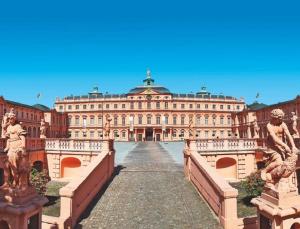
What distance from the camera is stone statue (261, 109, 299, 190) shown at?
20.9ft

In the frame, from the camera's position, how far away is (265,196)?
6.77 meters

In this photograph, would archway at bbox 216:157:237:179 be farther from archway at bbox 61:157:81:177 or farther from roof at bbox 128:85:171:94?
roof at bbox 128:85:171:94

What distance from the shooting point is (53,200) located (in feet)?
58.7

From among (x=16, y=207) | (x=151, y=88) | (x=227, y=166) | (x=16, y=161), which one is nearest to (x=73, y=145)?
(x=227, y=166)

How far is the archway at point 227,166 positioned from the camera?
23375 mm

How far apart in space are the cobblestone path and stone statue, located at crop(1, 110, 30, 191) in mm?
4870

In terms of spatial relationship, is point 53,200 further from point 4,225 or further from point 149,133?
→ point 149,133

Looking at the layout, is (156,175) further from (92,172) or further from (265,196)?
(265,196)

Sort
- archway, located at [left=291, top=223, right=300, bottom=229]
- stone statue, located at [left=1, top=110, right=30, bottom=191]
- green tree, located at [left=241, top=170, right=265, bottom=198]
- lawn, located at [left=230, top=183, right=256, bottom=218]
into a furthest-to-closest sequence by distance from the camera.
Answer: green tree, located at [left=241, top=170, right=265, bottom=198]
lawn, located at [left=230, top=183, right=256, bottom=218]
archway, located at [left=291, top=223, right=300, bottom=229]
stone statue, located at [left=1, top=110, right=30, bottom=191]

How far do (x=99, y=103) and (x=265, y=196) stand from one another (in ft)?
287

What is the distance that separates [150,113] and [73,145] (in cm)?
6820

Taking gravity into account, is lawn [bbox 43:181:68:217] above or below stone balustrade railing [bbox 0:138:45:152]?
below

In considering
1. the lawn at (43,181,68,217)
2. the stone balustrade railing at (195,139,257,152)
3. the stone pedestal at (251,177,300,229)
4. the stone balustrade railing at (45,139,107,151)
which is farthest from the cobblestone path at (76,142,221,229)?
the stone pedestal at (251,177,300,229)

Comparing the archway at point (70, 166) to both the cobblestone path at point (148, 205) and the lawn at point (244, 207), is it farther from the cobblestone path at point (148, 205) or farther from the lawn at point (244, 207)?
the lawn at point (244, 207)
